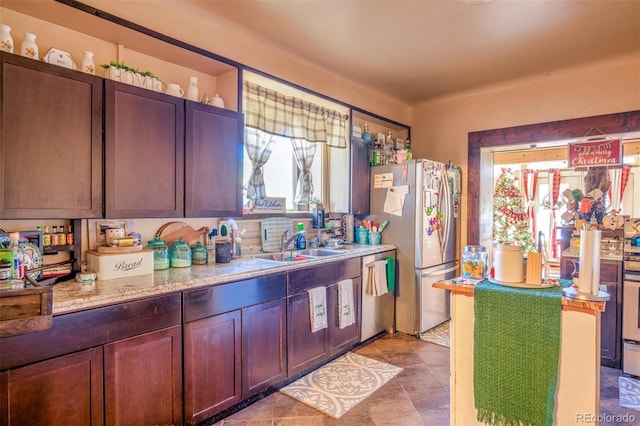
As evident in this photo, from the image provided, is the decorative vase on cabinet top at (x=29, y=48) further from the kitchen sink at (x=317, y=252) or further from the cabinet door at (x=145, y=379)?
the kitchen sink at (x=317, y=252)

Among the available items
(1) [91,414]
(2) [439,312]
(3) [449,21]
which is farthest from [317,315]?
(3) [449,21]

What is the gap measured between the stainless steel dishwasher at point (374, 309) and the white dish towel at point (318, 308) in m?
0.60

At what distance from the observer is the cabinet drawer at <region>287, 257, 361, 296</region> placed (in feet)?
8.33

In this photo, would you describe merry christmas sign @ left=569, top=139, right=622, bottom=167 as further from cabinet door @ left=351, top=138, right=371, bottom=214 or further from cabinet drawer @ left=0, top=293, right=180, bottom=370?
cabinet drawer @ left=0, top=293, right=180, bottom=370

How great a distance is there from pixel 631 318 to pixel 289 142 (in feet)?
10.4

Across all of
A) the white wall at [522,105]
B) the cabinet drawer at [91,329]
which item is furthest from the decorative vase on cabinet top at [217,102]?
the white wall at [522,105]

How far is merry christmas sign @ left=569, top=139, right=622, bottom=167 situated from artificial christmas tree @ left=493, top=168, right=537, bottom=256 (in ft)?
11.3

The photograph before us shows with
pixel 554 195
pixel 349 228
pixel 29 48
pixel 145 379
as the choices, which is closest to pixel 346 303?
pixel 349 228

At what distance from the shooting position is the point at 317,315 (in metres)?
2.70

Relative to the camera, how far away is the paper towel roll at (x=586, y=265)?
1545mm

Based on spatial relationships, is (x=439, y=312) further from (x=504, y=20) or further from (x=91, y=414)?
(x=91, y=414)

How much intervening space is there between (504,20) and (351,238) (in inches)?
90.2

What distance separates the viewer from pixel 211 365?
2.03m

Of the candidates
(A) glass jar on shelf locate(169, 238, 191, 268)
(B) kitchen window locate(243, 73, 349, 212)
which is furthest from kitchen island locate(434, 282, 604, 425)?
(B) kitchen window locate(243, 73, 349, 212)
